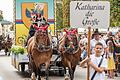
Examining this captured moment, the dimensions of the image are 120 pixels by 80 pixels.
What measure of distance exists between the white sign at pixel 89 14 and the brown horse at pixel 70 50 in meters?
7.14

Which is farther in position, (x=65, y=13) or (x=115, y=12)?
(x=65, y=13)

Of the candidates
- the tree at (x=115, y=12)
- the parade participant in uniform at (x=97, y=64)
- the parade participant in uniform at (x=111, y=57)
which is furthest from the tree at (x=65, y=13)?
the parade participant in uniform at (x=97, y=64)

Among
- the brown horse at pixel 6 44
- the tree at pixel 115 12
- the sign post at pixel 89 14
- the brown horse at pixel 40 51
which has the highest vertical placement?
the tree at pixel 115 12

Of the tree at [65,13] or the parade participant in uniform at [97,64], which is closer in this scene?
the parade participant in uniform at [97,64]

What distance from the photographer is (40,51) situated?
655 inches

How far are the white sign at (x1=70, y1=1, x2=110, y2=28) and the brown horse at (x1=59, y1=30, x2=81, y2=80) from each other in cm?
714

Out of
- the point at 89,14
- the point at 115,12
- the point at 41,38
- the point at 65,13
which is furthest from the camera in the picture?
the point at 65,13

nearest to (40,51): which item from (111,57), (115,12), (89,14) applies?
(111,57)

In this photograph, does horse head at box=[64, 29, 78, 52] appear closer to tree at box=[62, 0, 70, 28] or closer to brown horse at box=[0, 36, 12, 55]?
brown horse at box=[0, 36, 12, 55]

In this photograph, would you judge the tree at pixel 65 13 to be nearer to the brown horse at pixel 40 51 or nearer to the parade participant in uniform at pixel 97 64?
the brown horse at pixel 40 51

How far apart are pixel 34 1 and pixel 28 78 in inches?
246

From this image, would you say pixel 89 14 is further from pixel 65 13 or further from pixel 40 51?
pixel 65 13

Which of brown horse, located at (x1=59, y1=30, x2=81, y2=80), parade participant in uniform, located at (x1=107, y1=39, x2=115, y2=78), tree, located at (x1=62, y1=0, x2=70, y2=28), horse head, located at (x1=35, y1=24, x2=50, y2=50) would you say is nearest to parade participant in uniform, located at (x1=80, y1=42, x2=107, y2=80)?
horse head, located at (x1=35, y1=24, x2=50, y2=50)

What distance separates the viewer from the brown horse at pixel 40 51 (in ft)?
53.8
